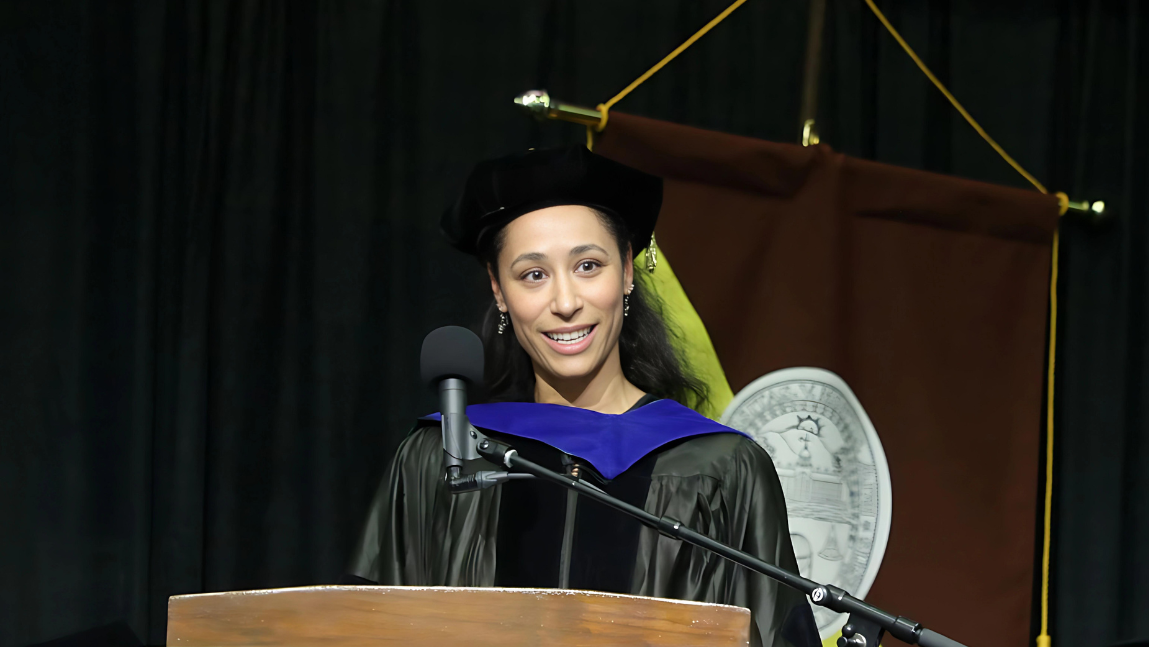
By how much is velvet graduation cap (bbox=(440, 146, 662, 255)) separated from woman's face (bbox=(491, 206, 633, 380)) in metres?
0.03

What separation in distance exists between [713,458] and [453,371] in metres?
0.70

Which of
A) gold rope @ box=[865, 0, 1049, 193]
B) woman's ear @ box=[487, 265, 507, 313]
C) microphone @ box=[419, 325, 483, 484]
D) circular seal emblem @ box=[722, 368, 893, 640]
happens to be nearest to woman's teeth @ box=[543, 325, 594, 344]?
woman's ear @ box=[487, 265, 507, 313]

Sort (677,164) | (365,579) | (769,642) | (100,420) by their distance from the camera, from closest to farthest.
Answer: (769,642), (365,579), (100,420), (677,164)

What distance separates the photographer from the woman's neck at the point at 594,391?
7.09ft

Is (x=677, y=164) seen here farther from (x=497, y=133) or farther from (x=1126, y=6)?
(x=1126, y=6)

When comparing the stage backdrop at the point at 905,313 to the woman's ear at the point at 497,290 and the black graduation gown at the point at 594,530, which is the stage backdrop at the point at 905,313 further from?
the black graduation gown at the point at 594,530

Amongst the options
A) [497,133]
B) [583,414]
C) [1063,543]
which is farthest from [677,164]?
[1063,543]

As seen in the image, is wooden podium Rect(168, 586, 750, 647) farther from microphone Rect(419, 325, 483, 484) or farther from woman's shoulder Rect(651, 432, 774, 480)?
woman's shoulder Rect(651, 432, 774, 480)

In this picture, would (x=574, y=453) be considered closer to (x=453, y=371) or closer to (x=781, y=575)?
(x=453, y=371)

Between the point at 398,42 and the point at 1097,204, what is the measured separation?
2.15m

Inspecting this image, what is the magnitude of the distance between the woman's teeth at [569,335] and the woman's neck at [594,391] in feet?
0.30

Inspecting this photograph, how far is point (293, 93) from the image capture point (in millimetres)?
2656

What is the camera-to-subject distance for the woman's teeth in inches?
82.4

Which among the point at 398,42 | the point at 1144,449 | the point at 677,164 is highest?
the point at 398,42
